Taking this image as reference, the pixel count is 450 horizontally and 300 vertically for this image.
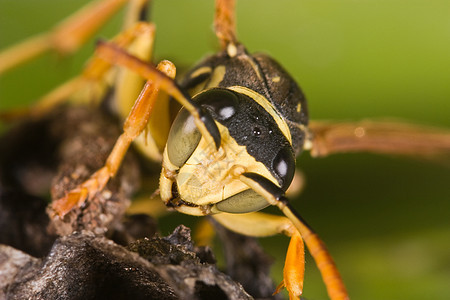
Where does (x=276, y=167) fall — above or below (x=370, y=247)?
above

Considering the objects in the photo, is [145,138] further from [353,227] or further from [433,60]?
[433,60]

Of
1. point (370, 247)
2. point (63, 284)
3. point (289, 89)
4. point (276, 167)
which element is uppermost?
point (289, 89)

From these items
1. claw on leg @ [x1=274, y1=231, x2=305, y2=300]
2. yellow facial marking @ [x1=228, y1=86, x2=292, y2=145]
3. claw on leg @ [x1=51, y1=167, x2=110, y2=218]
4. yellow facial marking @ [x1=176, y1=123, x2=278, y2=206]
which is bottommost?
claw on leg @ [x1=274, y1=231, x2=305, y2=300]

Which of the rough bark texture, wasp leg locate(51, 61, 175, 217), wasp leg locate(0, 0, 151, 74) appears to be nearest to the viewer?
the rough bark texture

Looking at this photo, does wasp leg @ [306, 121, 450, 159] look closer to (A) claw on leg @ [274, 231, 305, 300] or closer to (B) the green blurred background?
(B) the green blurred background

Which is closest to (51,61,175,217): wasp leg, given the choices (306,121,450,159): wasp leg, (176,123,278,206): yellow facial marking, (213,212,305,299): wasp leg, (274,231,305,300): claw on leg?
(176,123,278,206): yellow facial marking

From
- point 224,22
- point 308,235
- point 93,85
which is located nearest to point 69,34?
point 93,85

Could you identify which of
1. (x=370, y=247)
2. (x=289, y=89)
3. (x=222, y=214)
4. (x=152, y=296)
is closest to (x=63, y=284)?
(x=152, y=296)
